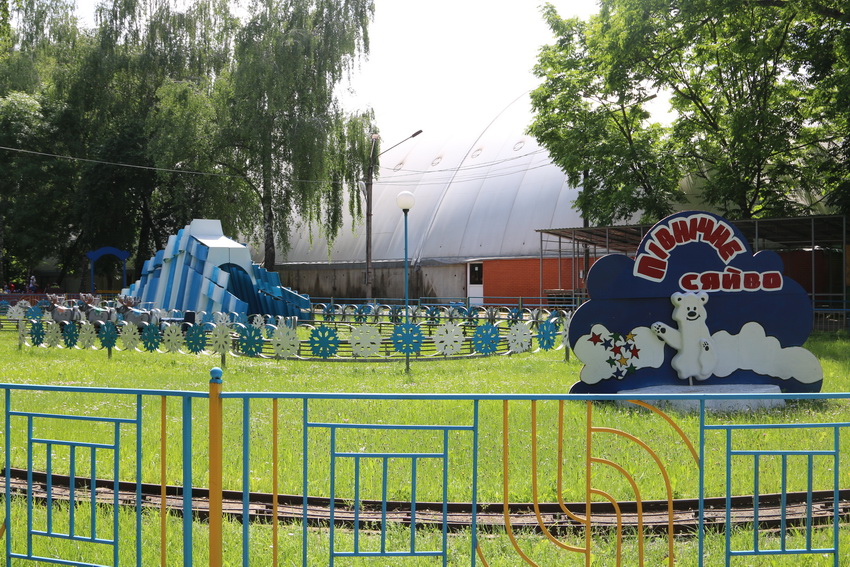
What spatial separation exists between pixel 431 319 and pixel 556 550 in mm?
20119

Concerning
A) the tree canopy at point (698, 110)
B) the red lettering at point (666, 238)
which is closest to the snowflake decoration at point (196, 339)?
the red lettering at point (666, 238)

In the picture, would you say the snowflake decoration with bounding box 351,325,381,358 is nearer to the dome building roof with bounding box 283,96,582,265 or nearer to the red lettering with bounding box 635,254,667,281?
the red lettering with bounding box 635,254,667,281

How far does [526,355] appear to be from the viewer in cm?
1741

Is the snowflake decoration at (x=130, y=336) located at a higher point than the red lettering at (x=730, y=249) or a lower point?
lower

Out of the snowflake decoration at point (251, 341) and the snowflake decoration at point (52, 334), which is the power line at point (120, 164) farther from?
the snowflake decoration at point (251, 341)

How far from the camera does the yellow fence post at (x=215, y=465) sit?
413cm

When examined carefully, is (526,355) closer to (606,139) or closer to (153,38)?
(606,139)

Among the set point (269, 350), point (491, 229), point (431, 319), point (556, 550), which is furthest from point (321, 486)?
point (491, 229)

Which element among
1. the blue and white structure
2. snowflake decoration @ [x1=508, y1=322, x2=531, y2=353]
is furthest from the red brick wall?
snowflake decoration @ [x1=508, y1=322, x2=531, y2=353]

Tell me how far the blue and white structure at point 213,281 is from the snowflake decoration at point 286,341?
8.87 metres

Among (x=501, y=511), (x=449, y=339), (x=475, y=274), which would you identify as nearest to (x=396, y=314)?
(x=449, y=339)

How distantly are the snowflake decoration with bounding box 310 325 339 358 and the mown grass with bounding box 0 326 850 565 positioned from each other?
1088mm

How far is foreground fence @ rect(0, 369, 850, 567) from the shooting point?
4.36 meters

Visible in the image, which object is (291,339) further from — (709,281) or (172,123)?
(172,123)
